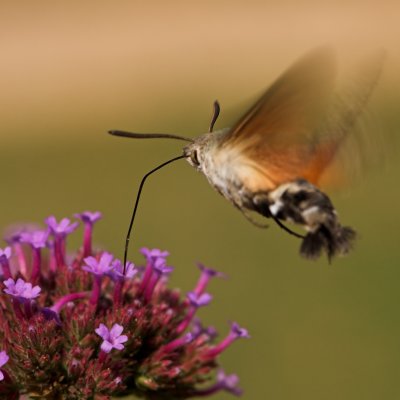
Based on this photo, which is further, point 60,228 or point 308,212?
point 60,228

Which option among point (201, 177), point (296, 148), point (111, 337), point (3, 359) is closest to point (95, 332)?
point (111, 337)

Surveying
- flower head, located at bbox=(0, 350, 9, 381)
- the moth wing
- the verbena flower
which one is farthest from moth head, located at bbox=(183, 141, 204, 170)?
flower head, located at bbox=(0, 350, 9, 381)

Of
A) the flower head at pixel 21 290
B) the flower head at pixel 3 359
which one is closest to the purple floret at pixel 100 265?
the flower head at pixel 21 290

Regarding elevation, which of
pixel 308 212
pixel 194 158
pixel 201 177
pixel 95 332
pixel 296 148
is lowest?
pixel 201 177

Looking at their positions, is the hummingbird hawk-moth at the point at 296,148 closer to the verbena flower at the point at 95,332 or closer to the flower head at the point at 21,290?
the verbena flower at the point at 95,332

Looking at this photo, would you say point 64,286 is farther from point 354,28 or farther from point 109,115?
point 354,28

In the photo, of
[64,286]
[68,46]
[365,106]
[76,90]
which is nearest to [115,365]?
[64,286]

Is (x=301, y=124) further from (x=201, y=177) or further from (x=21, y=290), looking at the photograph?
(x=201, y=177)
